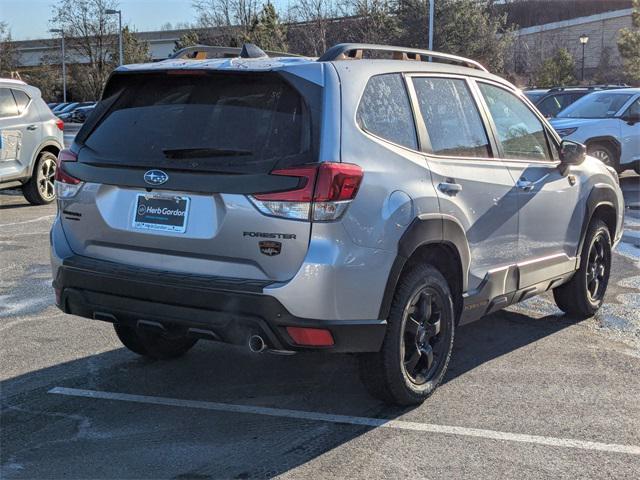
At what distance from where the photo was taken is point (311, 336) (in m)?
3.64

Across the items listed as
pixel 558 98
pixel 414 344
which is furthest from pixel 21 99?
pixel 558 98

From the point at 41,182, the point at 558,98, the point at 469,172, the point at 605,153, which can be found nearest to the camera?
the point at 469,172

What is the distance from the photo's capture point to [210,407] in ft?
14.0

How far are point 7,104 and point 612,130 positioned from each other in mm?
10514

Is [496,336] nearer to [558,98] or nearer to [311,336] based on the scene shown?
[311,336]

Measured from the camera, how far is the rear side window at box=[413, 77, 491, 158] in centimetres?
445

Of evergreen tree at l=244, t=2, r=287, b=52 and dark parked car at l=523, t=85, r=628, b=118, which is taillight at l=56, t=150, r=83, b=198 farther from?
evergreen tree at l=244, t=2, r=287, b=52

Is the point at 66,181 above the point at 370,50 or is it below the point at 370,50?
below

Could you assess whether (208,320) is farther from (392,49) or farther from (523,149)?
(523,149)

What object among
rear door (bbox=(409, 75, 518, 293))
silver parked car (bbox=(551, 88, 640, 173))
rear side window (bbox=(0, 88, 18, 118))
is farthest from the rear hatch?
silver parked car (bbox=(551, 88, 640, 173))

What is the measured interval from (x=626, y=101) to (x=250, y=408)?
41.9 ft

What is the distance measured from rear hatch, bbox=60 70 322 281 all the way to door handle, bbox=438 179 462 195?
3.06 ft

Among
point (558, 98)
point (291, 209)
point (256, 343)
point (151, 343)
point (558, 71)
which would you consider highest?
point (558, 71)

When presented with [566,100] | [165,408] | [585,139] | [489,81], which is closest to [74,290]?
[165,408]
